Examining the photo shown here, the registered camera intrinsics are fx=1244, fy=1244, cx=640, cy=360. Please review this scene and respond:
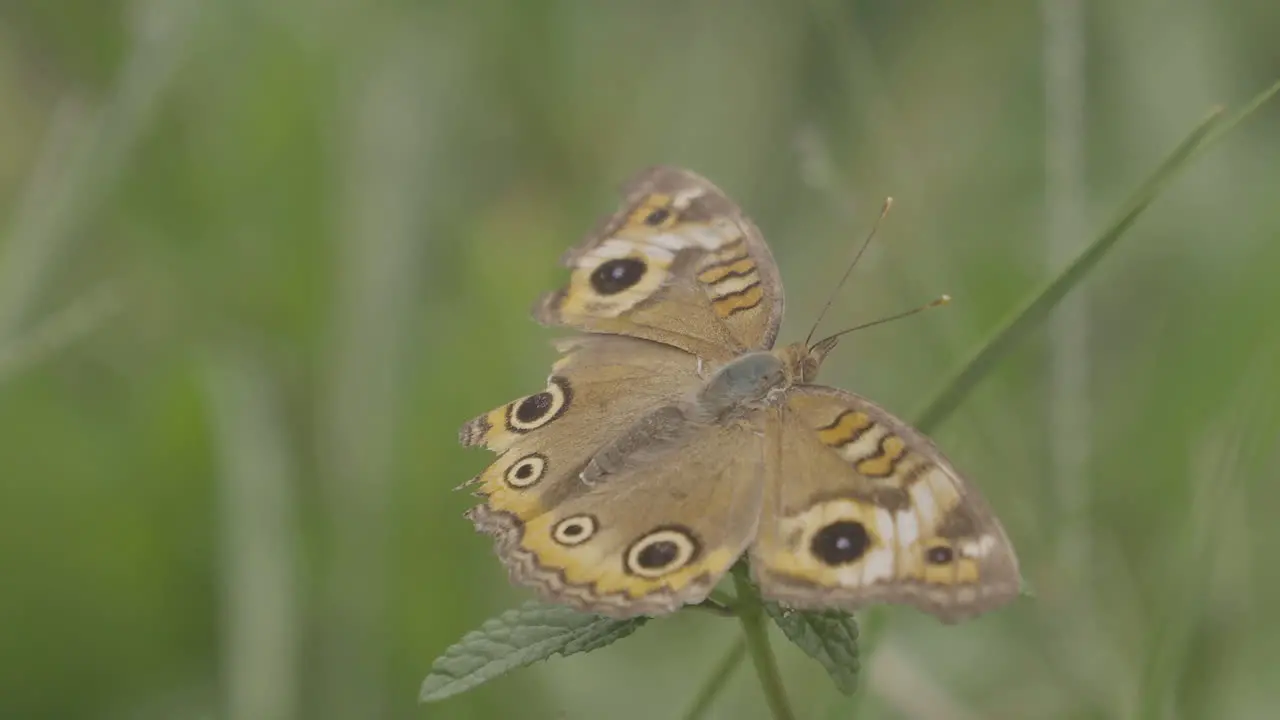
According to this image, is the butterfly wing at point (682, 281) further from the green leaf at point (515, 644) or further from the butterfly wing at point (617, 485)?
the green leaf at point (515, 644)

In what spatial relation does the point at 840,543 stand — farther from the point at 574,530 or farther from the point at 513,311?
the point at 513,311

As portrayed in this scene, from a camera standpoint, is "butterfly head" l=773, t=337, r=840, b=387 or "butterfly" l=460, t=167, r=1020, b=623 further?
"butterfly head" l=773, t=337, r=840, b=387

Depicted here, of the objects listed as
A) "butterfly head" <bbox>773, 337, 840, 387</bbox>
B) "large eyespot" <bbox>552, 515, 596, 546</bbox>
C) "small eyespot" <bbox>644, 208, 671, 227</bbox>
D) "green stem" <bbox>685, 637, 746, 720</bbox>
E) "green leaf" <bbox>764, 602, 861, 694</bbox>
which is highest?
"small eyespot" <bbox>644, 208, 671, 227</bbox>

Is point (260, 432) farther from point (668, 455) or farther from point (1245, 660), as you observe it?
point (1245, 660)

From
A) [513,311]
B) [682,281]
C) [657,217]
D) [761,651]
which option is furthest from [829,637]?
[513,311]

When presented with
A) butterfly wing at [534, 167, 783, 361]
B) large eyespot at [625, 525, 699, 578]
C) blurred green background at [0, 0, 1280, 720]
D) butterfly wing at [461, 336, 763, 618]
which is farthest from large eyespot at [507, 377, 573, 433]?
blurred green background at [0, 0, 1280, 720]

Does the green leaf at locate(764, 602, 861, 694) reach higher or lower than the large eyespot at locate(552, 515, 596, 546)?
lower

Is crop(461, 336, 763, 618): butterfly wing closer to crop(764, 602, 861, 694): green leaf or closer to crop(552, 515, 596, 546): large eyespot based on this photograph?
crop(552, 515, 596, 546): large eyespot

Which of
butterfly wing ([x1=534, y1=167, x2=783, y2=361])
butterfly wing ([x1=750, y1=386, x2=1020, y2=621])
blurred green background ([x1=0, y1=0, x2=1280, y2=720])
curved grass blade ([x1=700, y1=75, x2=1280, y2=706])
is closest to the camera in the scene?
butterfly wing ([x1=750, y1=386, x2=1020, y2=621])

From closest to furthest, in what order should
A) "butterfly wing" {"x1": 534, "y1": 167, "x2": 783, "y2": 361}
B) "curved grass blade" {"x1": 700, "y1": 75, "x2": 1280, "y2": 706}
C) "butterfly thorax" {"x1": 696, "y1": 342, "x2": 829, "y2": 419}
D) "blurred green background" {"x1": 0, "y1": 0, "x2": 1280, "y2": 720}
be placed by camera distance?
"curved grass blade" {"x1": 700, "y1": 75, "x2": 1280, "y2": 706}
"butterfly thorax" {"x1": 696, "y1": 342, "x2": 829, "y2": 419}
"butterfly wing" {"x1": 534, "y1": 167, "x2": 783, "y2": 361}
"blurred green background" {"x1": 0, "y1": 0, "x2": 1280, "y2": 720}
